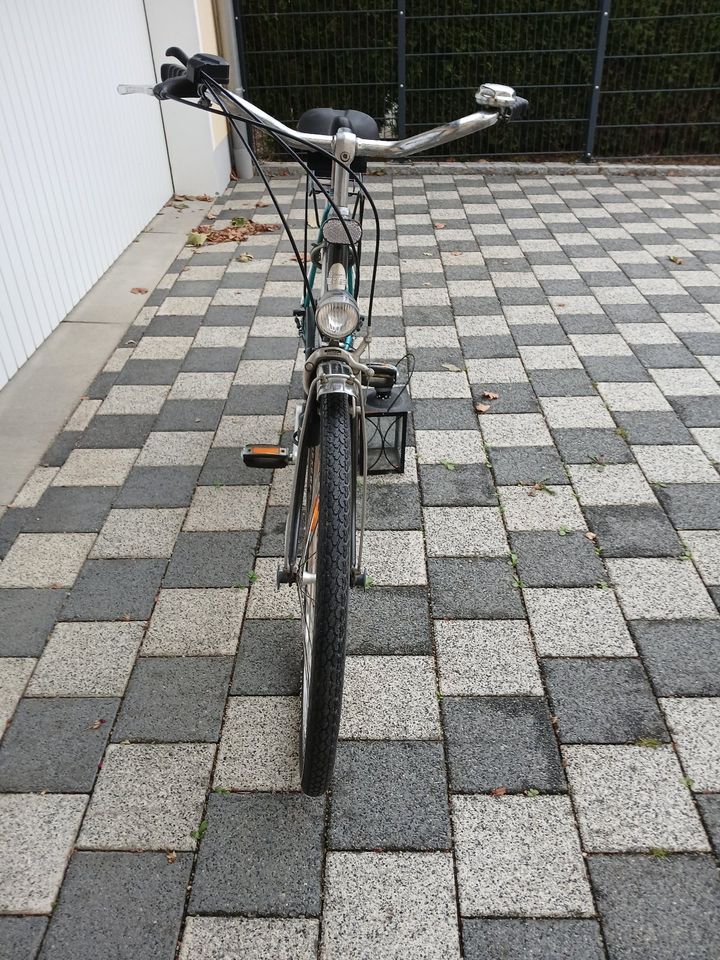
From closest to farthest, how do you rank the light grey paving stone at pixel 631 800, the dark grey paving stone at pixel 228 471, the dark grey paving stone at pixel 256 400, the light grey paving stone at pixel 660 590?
the light grey paving stone at pixel 631 800, the light grey paving stone at pixel 660 590, the dark grey paving stone at pixel 228 471, the dark grey paving stone at pixel 256 400

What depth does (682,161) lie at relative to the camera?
811 centimetres

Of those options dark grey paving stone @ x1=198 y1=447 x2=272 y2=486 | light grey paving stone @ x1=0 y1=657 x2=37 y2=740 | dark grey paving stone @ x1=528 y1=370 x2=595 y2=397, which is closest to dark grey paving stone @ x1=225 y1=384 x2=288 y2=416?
dark grey paving stone @ x1=198 y1=447 x2=272 y2=486

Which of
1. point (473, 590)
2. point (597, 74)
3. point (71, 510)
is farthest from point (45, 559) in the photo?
point (597, 74)

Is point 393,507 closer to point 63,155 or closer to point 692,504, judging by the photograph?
point 692,504

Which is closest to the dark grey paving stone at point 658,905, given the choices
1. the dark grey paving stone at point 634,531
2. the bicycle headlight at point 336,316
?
the dark grey paving stone at point 634,531

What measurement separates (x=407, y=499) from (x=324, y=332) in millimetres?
1411

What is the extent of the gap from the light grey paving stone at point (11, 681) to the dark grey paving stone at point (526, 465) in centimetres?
180

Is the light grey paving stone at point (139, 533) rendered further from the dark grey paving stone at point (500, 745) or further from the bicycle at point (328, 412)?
the dark grey paving stone at point (500, 745)

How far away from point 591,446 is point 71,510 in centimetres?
208

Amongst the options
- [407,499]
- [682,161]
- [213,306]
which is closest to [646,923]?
[407,499]

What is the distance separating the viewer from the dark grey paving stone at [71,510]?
3.03 m

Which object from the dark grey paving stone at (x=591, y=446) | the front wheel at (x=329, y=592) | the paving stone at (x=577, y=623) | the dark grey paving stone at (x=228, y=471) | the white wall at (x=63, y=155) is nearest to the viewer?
the front wheel at (x=329, y=592)

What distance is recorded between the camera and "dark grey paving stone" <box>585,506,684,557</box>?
2.88 m

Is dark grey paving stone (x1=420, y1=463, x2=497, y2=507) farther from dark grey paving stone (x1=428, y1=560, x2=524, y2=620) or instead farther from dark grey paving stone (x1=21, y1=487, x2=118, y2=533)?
dark grey paving stone (x1=21, y1=487, x2=118, y2=533)
